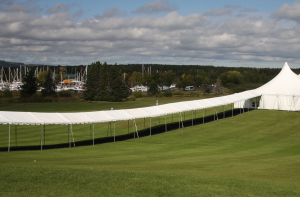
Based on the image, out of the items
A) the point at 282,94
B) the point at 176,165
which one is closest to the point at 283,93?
the point at 282,94

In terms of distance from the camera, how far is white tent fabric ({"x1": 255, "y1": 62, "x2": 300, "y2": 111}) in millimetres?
43031

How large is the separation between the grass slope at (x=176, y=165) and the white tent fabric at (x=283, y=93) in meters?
8.42

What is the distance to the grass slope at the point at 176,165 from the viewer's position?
10188mm

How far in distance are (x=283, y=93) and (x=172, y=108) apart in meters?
18.5

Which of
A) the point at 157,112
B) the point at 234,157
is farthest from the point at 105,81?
the point at 234,157

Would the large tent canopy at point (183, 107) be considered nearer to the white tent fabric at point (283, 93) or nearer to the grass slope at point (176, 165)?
the white tent fabric at point (283, 93)

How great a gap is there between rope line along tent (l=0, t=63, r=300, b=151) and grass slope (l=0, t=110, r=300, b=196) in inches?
74.3

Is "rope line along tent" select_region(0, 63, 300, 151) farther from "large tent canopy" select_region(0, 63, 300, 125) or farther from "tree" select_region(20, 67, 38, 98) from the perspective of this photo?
"tree" select_region(20, 67, 38, 98)

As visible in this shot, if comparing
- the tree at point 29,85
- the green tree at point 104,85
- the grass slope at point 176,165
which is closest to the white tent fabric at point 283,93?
the grass slope at point 176,165

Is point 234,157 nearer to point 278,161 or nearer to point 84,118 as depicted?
point 278,161

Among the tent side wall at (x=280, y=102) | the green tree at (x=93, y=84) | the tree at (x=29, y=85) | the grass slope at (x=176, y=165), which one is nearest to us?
the grass slope at (x=176, y=165)

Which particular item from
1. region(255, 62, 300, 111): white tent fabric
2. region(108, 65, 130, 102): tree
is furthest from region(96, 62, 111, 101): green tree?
region(255, 62, 300, 111): white tent fabric

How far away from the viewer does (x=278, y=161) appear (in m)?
18.0

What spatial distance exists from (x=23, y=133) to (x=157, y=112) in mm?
11042
